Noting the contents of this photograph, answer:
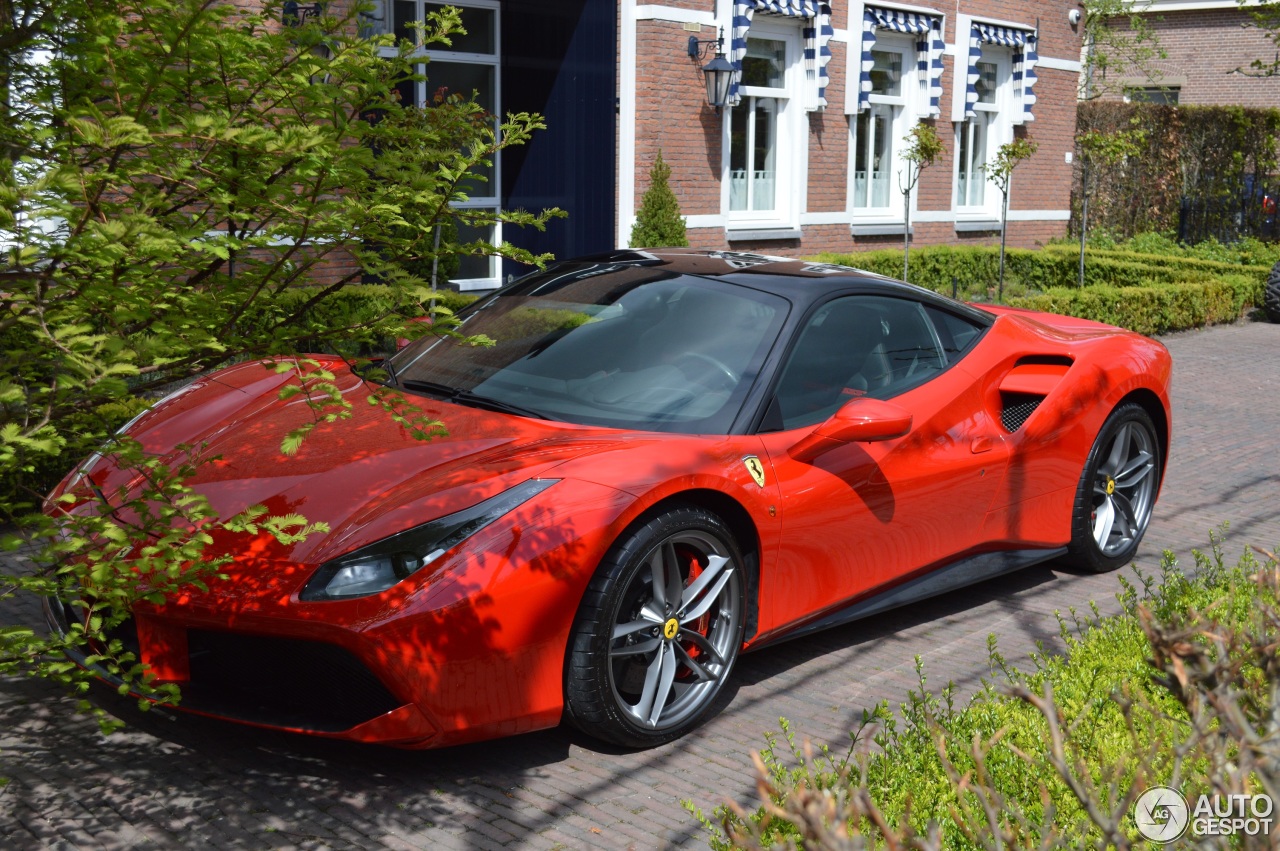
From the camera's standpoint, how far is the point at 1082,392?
18.8 feet

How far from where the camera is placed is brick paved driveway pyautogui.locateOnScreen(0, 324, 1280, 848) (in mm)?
3461

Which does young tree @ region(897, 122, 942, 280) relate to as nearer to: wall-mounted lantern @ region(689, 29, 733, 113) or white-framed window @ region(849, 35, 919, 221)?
white-framed window @ region(849, 35, 919, 221)

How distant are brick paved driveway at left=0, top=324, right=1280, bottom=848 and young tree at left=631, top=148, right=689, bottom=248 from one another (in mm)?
9984

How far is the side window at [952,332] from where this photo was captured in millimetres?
5418

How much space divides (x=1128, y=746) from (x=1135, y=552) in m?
2.76

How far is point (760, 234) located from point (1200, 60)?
78.6ft

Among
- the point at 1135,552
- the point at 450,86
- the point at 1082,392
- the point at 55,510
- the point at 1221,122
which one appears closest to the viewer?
the point at 55,510

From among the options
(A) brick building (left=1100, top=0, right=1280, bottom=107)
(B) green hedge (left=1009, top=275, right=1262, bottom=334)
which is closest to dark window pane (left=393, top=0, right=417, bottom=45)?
(B) green hedge (left=1009, top=275, right=1262, bottom=334)

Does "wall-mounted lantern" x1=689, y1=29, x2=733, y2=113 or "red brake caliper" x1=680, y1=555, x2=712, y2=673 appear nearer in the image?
"red brake caliper" x1=680, y1=555, x2=712, y2=673

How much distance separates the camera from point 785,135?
17203 millimetres

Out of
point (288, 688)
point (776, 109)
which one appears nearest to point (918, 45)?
point (776, 109)

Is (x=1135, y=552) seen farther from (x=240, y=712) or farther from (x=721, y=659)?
(x=240, y=712)

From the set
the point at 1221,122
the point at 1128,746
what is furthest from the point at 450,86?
the point at 1221,122

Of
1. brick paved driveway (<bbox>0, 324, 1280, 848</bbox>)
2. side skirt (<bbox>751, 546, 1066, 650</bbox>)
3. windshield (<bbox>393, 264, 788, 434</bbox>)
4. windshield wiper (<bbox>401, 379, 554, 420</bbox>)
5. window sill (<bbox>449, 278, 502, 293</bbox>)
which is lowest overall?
brick paved driveway (<bbox>0, 324, 1280, 848</bbox>)
